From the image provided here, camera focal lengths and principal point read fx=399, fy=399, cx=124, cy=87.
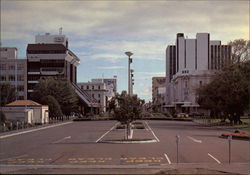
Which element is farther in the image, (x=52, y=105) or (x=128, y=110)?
(x=52, y=105)

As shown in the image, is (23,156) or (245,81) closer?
(23,156)

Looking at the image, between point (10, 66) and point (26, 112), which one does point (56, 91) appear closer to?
point (26, 112)

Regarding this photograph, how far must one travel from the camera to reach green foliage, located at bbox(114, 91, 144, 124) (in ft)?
103

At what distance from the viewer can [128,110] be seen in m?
31.5

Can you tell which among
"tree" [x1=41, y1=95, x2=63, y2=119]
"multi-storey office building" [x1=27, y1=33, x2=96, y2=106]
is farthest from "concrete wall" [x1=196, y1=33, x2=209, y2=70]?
"tree" [x1=41, y1=95, x2=63, y2=119]

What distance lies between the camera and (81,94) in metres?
116

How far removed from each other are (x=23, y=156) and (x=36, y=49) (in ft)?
310

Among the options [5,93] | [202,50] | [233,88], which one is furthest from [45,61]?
[233,88]

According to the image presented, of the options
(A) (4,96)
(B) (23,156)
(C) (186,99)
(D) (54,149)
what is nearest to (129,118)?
(D) (54,149)

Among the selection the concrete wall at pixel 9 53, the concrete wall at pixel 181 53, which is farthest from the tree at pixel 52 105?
the concrete wall at pixel 181 53

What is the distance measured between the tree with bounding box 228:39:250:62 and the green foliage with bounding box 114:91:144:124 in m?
32.8

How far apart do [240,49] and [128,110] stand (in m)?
34.7

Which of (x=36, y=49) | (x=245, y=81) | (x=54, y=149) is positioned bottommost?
(x=54, y=149)

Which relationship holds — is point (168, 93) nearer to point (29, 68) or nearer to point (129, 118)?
point (29, 68)
